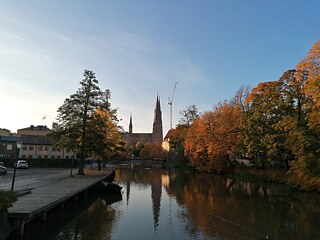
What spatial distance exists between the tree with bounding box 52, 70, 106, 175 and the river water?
33.9ft

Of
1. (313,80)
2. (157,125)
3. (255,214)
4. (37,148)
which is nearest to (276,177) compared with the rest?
(313,80)

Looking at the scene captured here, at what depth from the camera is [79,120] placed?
3734cm

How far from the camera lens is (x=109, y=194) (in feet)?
99.5

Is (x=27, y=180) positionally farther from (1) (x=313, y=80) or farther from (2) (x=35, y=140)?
(2) (x=35, y=140)

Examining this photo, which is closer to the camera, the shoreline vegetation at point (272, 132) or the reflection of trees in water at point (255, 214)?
the reflection of trees in water at point (255, 214)

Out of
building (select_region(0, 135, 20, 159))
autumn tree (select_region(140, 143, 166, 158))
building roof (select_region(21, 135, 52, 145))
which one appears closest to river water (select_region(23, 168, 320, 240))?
building (select_region(0, 135, 20, 159))

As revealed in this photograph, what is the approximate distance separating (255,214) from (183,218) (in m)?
5.46

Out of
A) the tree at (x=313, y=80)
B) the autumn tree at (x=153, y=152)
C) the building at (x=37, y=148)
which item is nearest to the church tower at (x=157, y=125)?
the autumn tree at (x=153, y=152)

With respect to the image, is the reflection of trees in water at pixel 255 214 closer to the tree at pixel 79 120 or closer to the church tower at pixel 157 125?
the tree at pixel 79 120

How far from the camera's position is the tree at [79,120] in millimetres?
36219

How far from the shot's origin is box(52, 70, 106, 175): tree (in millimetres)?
36219

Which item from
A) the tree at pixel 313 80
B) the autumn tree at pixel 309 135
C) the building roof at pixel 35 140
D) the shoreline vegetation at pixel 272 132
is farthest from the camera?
the building roof at pixel 35 140

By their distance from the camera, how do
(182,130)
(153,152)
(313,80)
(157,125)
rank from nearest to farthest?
1. (313,80)
2. (182,130)
3. (153,152)
4. (157,125)

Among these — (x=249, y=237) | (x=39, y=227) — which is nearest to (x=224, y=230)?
(x=249, y=237)
